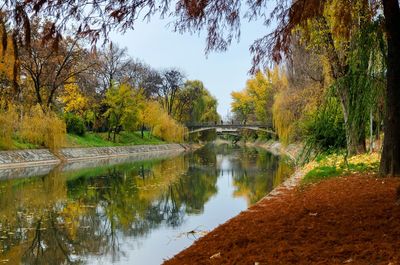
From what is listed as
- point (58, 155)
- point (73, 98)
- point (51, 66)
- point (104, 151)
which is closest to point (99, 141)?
point (104, 151)

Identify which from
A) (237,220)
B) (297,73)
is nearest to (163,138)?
(297,73)

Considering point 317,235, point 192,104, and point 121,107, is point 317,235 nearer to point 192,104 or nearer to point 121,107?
point 121,107

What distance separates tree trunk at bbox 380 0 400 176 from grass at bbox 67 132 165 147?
2852cm

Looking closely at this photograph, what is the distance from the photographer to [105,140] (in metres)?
43.8

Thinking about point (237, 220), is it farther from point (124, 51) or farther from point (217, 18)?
point (124, 51)

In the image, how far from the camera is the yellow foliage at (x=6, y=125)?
25.1 meters

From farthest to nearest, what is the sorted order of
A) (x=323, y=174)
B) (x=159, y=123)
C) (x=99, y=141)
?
(x=159, y=123) → (x=99, y=141) → (x=323, y=174)

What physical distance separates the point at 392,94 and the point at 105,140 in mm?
38398

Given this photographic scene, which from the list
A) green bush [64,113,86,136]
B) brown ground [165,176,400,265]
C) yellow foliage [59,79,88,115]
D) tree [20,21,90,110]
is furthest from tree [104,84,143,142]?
brown ground [165,176,400,265]

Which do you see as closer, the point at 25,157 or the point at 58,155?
the point at 25,157

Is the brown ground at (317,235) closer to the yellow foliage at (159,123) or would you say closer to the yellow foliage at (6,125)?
the yellow foliage at (6,125)

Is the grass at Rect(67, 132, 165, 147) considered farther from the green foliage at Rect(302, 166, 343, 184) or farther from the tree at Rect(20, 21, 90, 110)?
the green foliage at Rect(302, 166, 343, 184)

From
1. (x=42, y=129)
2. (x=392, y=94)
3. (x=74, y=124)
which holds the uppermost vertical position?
(x=74, y=124)

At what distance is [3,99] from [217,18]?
2255cm
